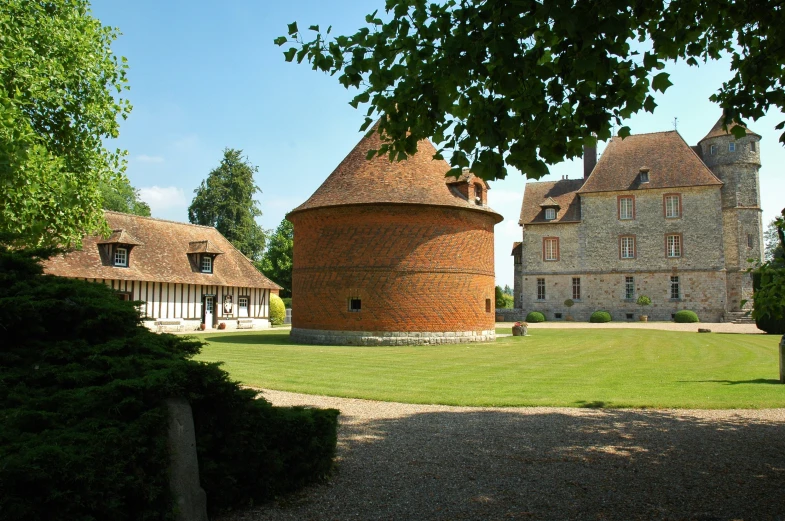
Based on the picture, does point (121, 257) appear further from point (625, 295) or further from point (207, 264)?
point (625, 295)

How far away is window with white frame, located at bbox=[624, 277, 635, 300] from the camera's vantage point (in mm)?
42312

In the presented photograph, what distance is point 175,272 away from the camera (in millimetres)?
31047

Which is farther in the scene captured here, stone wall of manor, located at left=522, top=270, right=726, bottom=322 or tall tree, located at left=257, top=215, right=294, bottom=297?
tall tree, located at left=257, top=215, right=294, bottom=297

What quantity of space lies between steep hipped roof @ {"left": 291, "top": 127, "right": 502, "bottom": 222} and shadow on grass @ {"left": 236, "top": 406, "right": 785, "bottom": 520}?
1442 cm

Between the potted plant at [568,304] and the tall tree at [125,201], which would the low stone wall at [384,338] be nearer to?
the potted plant at [568,304]

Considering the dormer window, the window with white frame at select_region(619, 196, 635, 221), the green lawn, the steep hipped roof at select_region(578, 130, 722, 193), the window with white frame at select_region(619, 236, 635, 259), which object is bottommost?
the green lawn

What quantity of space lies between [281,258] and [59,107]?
36434 mm

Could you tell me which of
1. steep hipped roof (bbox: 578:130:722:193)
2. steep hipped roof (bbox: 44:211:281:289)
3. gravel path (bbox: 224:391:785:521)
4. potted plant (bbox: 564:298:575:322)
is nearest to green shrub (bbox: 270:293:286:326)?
steep hipped roof (bbox: 44:211:281:289)

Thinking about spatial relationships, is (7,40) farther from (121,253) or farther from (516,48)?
(121,253)

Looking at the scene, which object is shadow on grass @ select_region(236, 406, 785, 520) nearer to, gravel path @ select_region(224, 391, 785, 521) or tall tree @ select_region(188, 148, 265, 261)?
gravel path @ select_region(224, 391, 785, 521)

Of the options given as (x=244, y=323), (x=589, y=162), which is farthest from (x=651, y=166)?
(x=244, y=323)

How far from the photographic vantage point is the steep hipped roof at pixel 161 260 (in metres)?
27.6

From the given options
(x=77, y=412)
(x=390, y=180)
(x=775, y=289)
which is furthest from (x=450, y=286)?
(x=77, y=412)

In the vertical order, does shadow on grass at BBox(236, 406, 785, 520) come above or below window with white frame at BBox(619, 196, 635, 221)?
below
